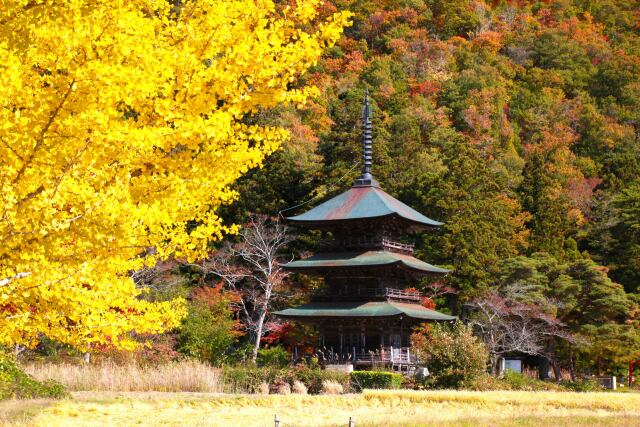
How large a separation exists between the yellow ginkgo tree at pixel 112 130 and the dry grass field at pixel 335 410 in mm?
7142

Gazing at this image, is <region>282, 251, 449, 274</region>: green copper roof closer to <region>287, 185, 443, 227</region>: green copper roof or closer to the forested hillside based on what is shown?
<region>287, 185, 443, 227</region>: green copper roof

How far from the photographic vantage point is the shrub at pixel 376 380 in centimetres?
2347

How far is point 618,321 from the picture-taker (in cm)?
3145

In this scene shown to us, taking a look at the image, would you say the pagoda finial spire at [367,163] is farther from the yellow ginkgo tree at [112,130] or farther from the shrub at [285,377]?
the yellow ginkgo tree at [112,130]

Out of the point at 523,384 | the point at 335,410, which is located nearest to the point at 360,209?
the point at 523,384

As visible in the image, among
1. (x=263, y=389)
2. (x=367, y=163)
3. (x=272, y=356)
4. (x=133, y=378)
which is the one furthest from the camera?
(x=367, y=163)

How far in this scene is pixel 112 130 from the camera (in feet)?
18.6

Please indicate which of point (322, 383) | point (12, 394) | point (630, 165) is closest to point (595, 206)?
point (630, 165)

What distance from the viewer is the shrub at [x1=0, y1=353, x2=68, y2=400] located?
1614 cm

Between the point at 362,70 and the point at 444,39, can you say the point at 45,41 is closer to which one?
the point at 362,70

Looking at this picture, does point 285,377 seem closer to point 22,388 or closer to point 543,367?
point 22,388

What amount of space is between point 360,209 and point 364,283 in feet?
A: 8.83

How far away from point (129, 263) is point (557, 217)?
32679 mm

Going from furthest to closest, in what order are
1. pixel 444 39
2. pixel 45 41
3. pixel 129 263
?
pixel 444 39 < pixel 129 263 < pixel 45 41
